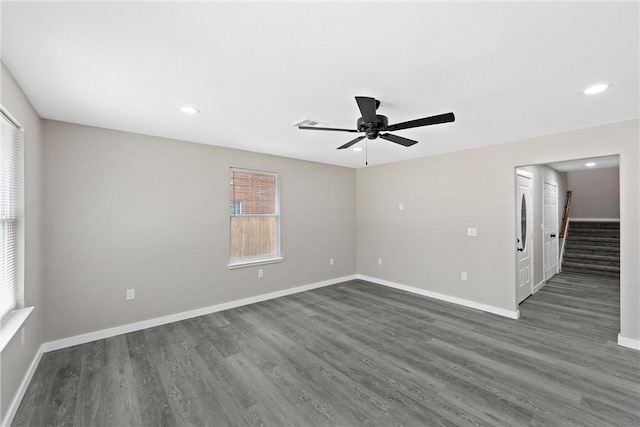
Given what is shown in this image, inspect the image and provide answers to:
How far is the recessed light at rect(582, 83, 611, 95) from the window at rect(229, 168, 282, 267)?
3947mm

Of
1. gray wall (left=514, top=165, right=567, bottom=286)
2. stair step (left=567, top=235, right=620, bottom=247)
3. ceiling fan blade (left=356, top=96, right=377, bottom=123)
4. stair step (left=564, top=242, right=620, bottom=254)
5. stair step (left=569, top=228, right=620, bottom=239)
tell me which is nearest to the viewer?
ceiling fan blade (left=356, top=96, right=377, bottom=123)

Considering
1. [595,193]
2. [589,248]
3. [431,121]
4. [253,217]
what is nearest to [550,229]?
[589,248]

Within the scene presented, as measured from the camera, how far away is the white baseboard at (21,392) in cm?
188

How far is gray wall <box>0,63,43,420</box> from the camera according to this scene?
1.90m

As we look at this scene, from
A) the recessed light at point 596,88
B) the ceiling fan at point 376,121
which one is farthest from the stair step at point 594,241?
the ceiling fan at point 376,121

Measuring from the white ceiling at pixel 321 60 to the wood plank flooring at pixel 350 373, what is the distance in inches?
96.7

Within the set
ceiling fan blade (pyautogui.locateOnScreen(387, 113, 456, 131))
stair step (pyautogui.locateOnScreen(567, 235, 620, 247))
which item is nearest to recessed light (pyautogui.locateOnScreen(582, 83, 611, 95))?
ceiling fan blade (pyautogui.locateOnScreen(387, 113, 456, 131))

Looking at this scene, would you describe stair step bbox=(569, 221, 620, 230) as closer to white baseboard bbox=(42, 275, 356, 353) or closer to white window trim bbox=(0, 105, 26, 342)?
white baseboard bbox=(42, 275, 356, 353)

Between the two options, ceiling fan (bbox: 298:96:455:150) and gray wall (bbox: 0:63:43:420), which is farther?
ceiling fan (bbox: 298:96:455:150)

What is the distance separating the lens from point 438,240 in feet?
15.4

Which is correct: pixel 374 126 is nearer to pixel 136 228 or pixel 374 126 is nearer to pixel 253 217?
pixel 253 217

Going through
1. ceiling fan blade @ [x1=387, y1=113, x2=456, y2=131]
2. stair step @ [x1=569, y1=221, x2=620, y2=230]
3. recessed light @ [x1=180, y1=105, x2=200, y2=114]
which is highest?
recessed light @ [x1=180, y1=105, x2=200, y2=114]

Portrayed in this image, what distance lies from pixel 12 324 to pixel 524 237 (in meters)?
6.20

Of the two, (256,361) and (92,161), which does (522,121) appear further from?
(92,161)
